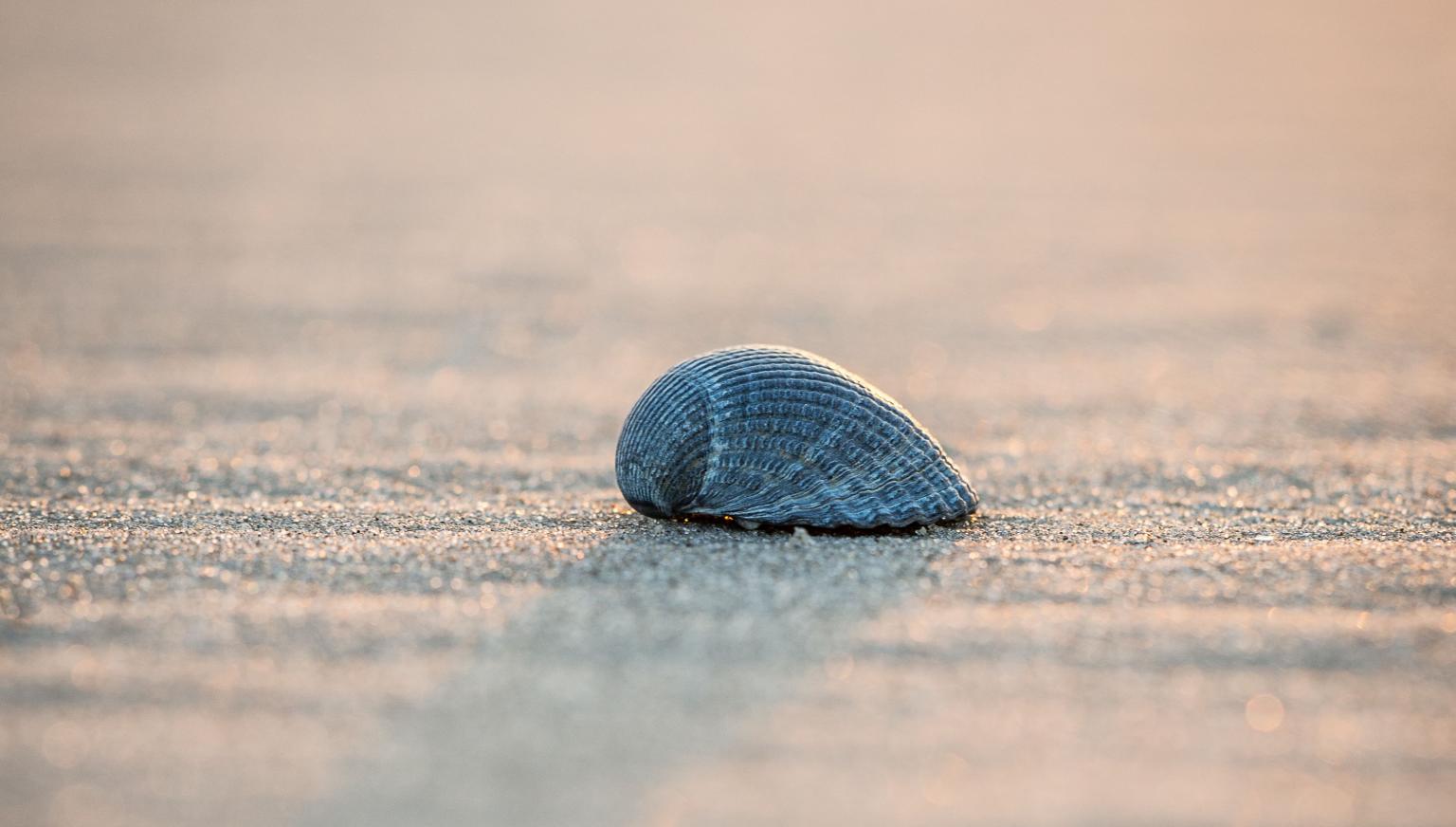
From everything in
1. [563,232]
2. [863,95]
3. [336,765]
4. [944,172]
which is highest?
[863,95]

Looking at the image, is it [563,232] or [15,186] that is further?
[15,186]

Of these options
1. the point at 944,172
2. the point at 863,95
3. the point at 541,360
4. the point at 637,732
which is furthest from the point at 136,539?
the point at 863,95

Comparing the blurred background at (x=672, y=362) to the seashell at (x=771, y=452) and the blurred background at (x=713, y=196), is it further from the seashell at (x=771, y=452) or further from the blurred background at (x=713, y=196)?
the seashell at (x=771, y=452)

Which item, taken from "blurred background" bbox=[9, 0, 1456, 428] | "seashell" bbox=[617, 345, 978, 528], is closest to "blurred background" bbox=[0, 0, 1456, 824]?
"blurred background" bbox=[9, 0, 1456, 428]

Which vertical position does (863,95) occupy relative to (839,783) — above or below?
above

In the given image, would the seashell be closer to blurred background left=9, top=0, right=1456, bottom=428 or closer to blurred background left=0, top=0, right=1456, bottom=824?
blurred background left=0, top=0, right=1456, bottom=824

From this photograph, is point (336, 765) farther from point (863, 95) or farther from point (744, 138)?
point (863, 95)

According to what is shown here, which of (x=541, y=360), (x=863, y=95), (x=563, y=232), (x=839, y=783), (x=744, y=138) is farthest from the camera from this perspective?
(x=863, y=95)
